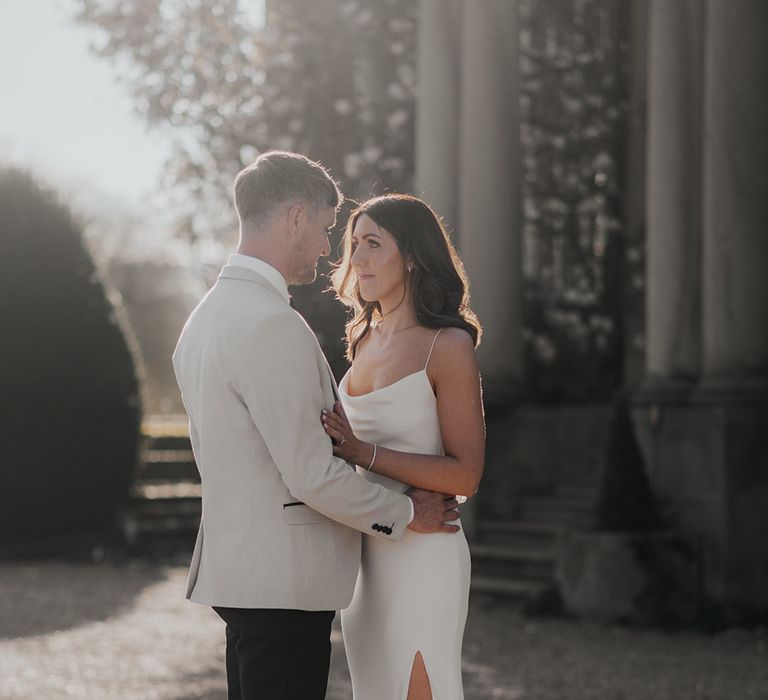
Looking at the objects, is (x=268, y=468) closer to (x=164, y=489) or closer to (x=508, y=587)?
(x=508, y=587)

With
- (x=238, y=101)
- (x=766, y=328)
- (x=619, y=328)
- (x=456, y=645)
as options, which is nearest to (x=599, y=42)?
(x=619, y=328)

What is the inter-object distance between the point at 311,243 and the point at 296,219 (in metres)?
0.07

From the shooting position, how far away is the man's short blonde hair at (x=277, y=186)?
120 inches

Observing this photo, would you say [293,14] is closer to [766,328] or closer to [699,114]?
[699,114]

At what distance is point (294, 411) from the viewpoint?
2.89 meters

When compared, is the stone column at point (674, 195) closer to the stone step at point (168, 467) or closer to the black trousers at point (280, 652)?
the black trousers at point (280, 652)

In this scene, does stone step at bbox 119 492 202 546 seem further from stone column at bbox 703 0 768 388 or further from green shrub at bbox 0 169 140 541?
stone column at bbox 703 0 768 388

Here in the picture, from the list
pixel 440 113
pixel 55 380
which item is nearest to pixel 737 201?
pixel 440 113

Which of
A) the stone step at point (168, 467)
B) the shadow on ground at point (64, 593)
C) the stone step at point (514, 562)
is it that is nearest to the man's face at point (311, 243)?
the shadow on ground at point (64, 593)

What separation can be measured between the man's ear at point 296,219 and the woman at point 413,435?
410 millimetres

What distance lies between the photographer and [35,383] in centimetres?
1303

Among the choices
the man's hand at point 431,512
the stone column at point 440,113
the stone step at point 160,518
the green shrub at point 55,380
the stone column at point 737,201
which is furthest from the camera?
the stone step at point 160,518

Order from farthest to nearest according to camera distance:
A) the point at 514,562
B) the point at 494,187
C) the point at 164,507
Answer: the point at 164,507, the point at 494,187, the point at 514,562

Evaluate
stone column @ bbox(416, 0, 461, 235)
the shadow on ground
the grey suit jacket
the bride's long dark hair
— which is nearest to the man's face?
the grey suit jacket
